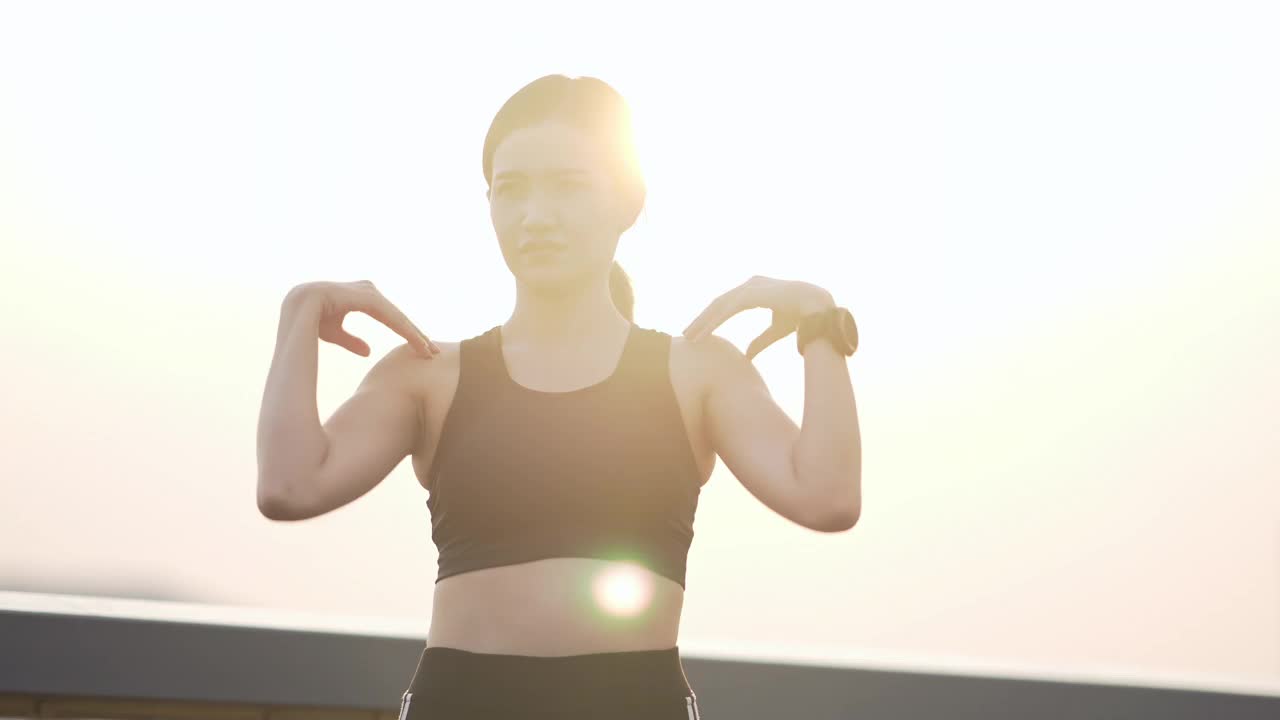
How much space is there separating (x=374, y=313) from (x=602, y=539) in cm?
39

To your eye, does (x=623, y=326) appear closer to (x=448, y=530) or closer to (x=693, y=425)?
(x=693, y=425)

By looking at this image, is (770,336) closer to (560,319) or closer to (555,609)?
(560,319)

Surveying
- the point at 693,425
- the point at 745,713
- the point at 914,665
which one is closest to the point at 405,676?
the point at 745,713

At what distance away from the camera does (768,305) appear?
1370 mm

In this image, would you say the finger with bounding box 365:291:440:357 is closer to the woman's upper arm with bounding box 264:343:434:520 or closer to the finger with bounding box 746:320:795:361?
the woman's upper arm with bounding box 264:343:434:520

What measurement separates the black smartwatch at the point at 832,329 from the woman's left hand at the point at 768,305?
0.01 metres

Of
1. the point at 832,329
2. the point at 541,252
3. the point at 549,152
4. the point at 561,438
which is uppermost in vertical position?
the point at 549,152

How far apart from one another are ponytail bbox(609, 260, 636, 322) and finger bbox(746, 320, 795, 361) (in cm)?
22

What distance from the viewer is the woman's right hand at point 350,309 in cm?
134

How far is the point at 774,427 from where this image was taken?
1.34 m

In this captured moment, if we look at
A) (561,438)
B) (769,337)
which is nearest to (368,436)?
(561,438)

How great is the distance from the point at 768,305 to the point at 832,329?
0.31ft

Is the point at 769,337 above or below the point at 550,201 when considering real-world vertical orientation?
below

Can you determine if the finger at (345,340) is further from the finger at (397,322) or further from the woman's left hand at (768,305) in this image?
the woman's left hand at (768,305)
